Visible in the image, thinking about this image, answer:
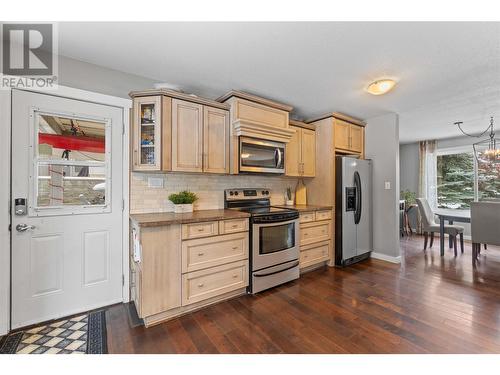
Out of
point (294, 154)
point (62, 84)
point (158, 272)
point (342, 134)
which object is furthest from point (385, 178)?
point (62, 84)

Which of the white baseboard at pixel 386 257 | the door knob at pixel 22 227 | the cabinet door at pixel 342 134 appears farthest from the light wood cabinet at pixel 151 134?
the white baseboard at pixel 386 257

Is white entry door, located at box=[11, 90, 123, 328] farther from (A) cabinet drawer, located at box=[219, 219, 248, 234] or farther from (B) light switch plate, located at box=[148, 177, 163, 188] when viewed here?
(A) cabinet drawer, located at box=[219, 219, 248, 234]

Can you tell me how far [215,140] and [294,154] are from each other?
4.45ft

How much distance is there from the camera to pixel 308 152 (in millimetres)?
3682

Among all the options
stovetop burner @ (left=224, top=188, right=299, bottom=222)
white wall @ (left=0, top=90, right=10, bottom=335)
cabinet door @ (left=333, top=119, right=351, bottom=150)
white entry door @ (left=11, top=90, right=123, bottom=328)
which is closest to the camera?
white wall @ (left=0, top=90, right=10, bottom=335)

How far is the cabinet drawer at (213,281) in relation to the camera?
86.3 inches

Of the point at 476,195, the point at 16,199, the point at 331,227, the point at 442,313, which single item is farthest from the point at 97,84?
the point at 476,195

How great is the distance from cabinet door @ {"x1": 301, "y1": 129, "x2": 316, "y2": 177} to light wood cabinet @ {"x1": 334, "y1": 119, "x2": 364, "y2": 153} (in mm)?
361

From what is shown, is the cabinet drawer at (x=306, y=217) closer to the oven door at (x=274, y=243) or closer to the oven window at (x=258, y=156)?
the oven door at (x=274, y=243)

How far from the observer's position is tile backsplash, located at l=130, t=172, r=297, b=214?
2.50m

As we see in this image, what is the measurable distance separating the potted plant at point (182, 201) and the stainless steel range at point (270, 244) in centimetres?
60

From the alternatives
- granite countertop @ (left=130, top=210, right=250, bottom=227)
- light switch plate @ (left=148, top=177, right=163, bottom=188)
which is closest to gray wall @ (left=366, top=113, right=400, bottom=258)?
granite countertop @ (left=130, top=210, right=250, bottom=227)

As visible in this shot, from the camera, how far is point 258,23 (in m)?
1.67

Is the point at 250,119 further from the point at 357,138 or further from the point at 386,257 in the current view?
the point at 386,257
